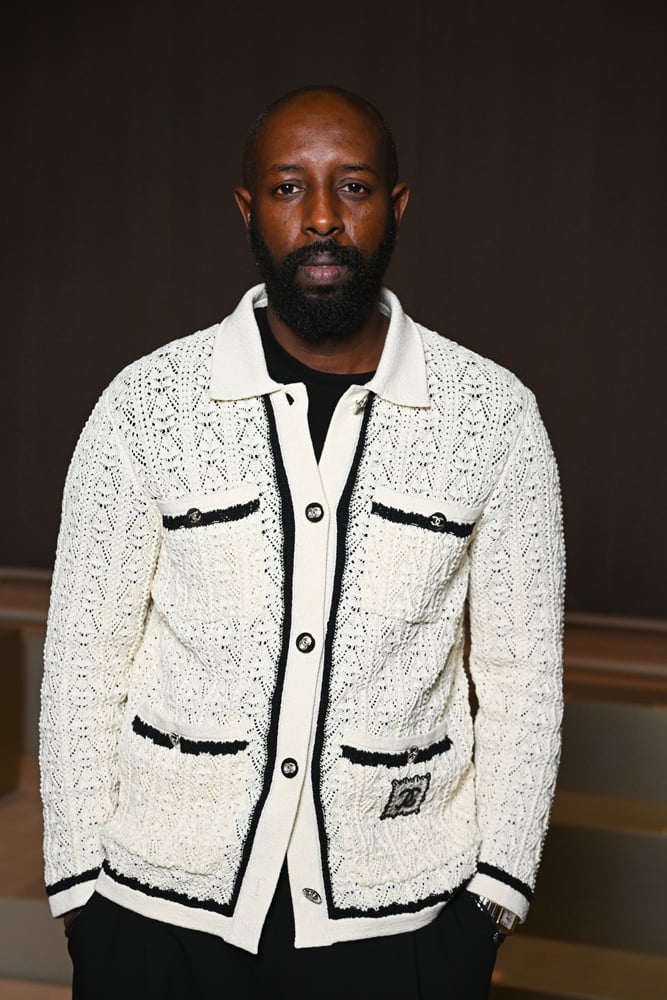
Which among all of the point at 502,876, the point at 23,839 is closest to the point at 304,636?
the point at 502,876

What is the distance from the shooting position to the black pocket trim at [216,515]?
142 cm

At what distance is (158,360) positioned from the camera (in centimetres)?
150

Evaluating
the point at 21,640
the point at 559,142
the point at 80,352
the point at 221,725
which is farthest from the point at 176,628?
the point at 80,352

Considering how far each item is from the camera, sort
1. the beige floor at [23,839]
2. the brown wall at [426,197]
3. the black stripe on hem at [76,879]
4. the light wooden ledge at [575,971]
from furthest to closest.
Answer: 1. the brown wall at [426,197]
2. the beige floor at [23,839]
3. the light wooden ledge at [575,971]
4. the black stripe on hem at [76,879]

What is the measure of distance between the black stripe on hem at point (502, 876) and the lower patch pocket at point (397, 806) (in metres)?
0.04

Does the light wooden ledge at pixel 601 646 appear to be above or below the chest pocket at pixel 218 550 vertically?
below

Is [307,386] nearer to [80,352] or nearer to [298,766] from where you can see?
[298,766]

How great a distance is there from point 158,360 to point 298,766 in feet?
1.61

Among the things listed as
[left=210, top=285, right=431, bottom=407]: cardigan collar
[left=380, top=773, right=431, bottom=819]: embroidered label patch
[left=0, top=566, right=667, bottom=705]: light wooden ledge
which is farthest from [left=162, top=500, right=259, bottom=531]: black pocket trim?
[left=0, top=566, right=667, bottom=705]: light wooden ledge

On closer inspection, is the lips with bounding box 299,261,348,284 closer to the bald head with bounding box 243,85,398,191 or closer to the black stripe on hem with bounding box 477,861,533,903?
the bald head with bounding box 243,85,398,191

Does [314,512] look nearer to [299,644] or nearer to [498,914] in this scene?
[299,644]

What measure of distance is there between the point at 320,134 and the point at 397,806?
2.45 ft

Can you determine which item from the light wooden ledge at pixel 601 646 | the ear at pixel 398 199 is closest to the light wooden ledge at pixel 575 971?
the light wooden ledge at pixel 601 646

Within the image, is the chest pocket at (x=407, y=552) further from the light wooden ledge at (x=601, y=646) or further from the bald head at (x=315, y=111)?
the light wooden ledge at (x=601, y=646)
